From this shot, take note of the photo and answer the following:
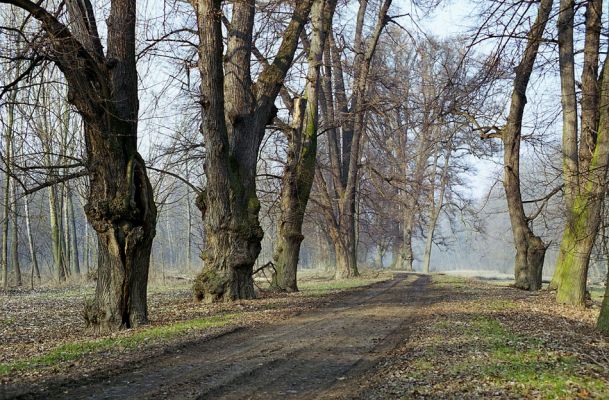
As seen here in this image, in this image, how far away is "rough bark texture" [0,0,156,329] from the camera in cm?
1002

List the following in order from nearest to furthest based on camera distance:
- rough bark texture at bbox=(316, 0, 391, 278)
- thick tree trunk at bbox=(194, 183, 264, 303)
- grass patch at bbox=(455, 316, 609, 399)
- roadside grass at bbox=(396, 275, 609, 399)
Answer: grass patch at bbox=(455, 316, 609, 399) < roadside grass at bbox=(396, 275, 609, 399) < thick tree trunk at bbox=(194, 183, 264, 303) < rough bark texture at bbox=(316, 0, 391, 278)

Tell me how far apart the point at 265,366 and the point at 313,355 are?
36.2 inches

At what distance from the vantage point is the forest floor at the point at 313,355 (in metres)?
5.84

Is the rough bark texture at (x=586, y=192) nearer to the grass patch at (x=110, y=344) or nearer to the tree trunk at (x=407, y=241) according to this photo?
the grass patch at (x=110, y=344)

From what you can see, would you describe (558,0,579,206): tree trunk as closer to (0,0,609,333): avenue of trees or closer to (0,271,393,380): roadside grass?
(0,0,609,333): avenue of trees

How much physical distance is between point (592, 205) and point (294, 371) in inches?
357

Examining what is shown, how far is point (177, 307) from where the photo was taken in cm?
1367

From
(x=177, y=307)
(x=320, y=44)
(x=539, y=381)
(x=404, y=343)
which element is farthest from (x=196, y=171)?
(x=539, y=381)

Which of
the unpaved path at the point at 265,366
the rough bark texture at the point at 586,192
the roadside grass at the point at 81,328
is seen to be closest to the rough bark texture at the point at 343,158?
the rough bark texture at the point at 586,192

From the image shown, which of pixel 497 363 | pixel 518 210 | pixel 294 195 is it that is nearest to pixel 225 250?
pixel 294 195

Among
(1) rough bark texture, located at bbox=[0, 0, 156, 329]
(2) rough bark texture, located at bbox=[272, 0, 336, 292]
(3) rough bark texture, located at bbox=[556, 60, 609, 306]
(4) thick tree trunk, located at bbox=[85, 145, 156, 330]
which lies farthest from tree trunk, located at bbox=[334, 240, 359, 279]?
(4) thick tree trunk, located at bbox=[85, 145, 156, 330]

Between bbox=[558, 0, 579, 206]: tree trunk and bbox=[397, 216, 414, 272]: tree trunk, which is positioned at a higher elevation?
bbox=[558, 0, 579, 206]: tree trunk

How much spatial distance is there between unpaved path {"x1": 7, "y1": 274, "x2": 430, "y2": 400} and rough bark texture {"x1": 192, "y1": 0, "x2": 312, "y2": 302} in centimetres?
371

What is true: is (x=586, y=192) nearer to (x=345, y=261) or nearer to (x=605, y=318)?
(x=605, y=318)
